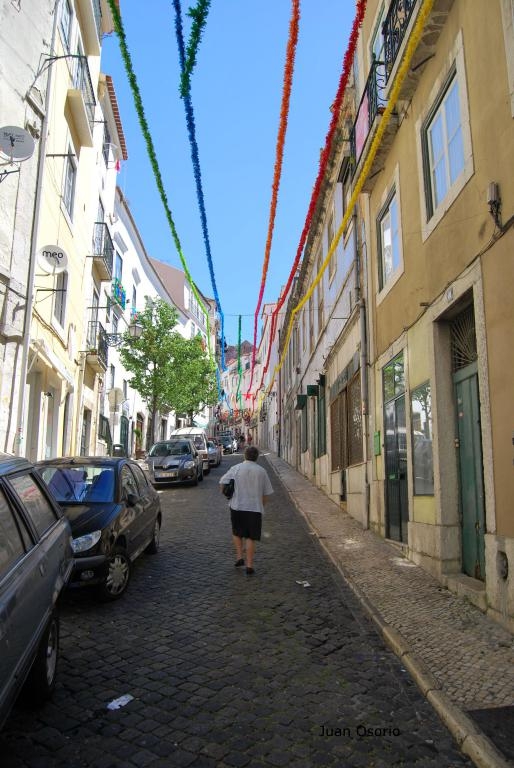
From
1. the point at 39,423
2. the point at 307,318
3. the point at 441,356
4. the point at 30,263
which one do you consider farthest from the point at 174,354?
the point at 441,356

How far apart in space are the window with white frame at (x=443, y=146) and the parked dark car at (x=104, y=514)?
17.0 ft

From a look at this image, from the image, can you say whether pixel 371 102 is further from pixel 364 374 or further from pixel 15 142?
pixel 15 142

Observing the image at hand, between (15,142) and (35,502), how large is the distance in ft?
26.8

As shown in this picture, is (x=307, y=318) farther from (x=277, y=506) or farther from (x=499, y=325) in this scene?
(x=499, y=325)

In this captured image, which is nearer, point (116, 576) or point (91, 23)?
point (116, 576)

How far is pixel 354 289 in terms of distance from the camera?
11453 mm

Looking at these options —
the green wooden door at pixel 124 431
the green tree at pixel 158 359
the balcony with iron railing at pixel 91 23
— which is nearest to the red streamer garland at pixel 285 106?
the balcony with iron railing at pixel 91 23

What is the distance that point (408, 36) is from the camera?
7.01 metres

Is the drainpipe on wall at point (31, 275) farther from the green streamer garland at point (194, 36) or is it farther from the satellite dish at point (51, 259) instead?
the green streamer garland at point (194, 36)

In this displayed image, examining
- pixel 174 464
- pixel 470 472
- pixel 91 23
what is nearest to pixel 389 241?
pixel 470 472

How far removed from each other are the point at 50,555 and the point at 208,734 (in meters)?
1.45

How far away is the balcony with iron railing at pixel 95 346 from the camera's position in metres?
18.4

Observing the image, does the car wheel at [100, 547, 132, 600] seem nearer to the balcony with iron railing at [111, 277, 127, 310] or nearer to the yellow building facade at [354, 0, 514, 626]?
the yellow building facade at [354, 0, 514, 626]

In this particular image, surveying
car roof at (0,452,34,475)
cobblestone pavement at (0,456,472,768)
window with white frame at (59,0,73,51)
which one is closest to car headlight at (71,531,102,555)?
cobblestone pavement at (0,456,472,768)
